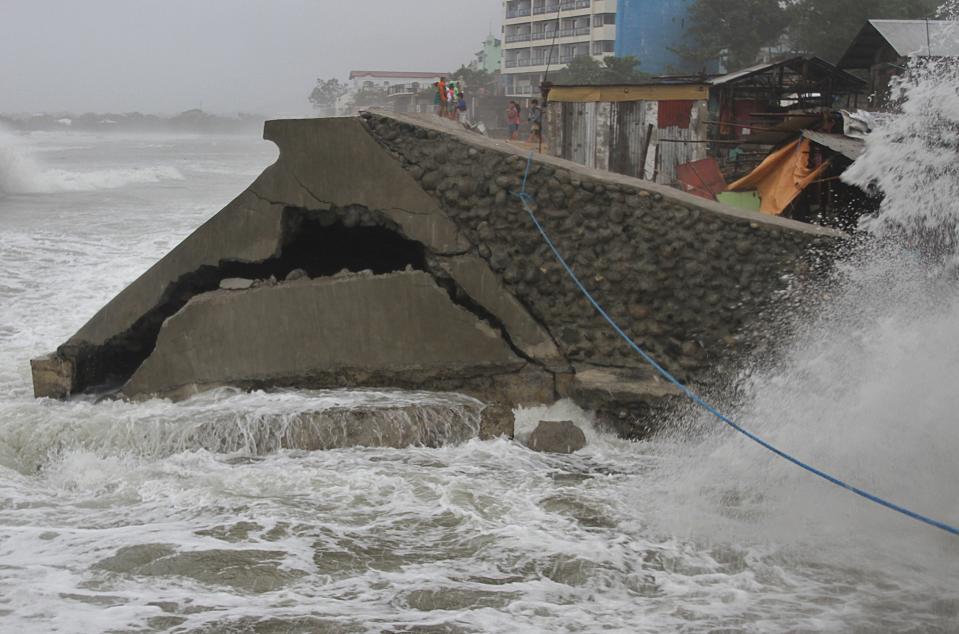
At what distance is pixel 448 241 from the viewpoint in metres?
8.07

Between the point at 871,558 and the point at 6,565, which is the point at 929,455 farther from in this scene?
the point at 6,565

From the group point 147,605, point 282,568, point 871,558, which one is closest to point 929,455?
point 871,558

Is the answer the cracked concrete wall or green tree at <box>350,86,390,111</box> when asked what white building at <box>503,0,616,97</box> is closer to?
green tree at <box>350,86,390,111</box>

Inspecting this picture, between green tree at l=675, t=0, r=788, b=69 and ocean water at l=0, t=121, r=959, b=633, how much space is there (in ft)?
134

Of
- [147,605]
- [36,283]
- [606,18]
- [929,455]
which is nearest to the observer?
[147,605]

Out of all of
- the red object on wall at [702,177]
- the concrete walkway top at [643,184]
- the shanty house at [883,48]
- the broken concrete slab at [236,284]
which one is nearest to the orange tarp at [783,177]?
the red object on wall at [702,177]

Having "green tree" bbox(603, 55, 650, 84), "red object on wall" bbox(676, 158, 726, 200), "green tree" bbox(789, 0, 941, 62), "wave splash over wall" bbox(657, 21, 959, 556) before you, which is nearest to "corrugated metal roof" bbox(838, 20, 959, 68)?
"red object on wall" bbox(676, 158, 726, 200)

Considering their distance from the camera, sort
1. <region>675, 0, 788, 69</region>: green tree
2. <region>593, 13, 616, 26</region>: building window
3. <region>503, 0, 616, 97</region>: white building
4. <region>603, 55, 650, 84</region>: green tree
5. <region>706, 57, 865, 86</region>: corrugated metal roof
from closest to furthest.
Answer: <region>706, 57, 865, 86</region>: corrugated metal roof
<region>675, 0, 788, 69</region>: green tree
<region>603, 55, 650, 84</region>: green tree
<region>593, 13, 616, 26</region>: building window
<region>503, 0, 616, 97</region>: white building

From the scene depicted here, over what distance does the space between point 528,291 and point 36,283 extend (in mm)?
8127

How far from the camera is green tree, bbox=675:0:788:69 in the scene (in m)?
45.1

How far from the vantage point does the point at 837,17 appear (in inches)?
1574

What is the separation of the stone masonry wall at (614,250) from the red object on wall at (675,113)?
455 inches

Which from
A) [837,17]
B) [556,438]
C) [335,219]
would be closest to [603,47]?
[837,17]

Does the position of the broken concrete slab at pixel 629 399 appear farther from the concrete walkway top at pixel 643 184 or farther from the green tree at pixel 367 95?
the green tree at pixel 367 95
